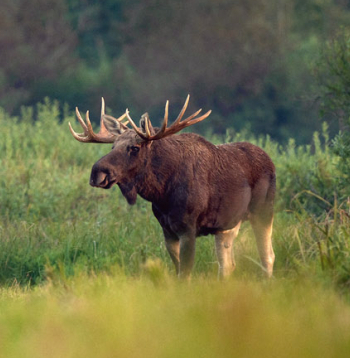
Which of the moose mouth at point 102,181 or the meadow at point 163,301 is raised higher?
the moose mouth at point 102,181

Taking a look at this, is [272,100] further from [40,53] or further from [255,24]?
[40,53]

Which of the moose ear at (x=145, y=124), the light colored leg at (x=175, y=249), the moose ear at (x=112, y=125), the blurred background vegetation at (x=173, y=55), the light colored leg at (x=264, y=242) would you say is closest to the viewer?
the moose ear at (x=145, y=124)

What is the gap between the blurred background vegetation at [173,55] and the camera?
2961 centimetres

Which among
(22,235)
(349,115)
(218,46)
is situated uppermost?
(218,46)

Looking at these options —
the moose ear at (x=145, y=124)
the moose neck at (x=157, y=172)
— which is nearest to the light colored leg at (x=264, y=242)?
the moose neck at (x=157, y=172)

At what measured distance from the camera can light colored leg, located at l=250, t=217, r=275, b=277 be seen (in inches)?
326

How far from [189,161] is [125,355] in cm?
316

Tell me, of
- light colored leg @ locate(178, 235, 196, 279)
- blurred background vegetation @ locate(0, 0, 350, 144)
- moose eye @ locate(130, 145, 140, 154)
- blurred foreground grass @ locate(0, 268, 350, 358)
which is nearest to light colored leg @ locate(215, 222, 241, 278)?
light colored leg @ locate(178, 235, 196, 279)

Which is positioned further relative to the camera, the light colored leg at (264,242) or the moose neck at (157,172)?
the light colored leg at (264,242)

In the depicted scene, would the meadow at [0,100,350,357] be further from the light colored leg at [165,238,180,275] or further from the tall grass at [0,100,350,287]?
the light colored leg at [165,238,180,275]

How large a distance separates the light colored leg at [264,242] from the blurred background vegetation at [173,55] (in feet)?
66.3

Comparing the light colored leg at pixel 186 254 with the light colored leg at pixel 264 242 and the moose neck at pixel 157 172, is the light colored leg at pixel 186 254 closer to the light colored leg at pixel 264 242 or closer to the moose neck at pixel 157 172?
the moose neck at pixel 157 172

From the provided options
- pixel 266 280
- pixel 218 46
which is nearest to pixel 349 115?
pixel 266 280

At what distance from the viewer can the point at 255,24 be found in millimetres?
31891
